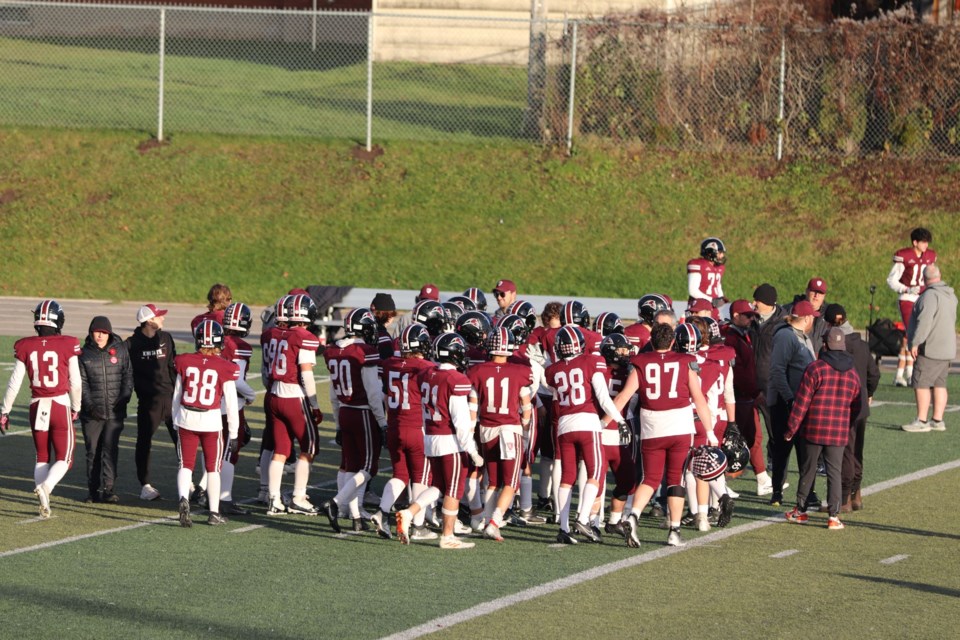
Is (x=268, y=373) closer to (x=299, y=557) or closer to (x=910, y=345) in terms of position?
(x=299, y=557)

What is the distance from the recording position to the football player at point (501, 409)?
1134cm

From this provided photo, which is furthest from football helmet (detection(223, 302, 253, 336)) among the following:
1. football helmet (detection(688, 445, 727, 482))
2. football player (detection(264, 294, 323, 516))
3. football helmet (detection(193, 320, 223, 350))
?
football helmet (detection(688, 445, 727, 482))

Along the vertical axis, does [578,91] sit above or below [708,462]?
above

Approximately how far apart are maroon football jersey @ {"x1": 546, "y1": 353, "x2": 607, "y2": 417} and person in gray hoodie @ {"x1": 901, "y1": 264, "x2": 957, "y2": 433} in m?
6.42

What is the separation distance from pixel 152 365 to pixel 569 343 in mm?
4184

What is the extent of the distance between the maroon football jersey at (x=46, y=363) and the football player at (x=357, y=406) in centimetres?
223

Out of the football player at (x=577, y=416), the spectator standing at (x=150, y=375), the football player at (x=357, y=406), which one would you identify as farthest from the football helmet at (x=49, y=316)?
the football player at (x=577, y=416)

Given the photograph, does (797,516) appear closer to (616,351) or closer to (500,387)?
(616,351)

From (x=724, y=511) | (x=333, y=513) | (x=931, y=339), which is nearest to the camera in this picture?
(x=333, y=513)

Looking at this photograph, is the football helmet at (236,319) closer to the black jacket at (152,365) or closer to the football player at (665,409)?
the black jacket at (152,365)

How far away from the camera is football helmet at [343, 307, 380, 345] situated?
Answer: 1216cm

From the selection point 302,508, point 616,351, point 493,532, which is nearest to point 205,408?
point 302,508

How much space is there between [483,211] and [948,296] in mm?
12601

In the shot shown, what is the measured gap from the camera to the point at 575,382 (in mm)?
11406
